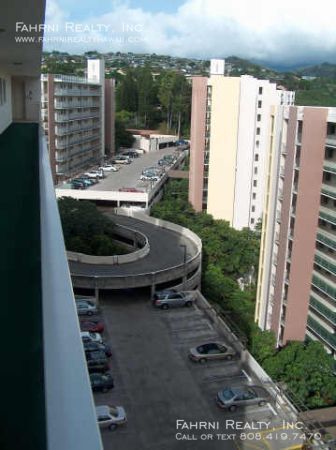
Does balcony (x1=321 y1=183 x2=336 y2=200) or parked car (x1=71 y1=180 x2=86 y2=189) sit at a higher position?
balcony (x1=321 y1=183 x2=336 y2=200)

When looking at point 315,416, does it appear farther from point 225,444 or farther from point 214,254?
point 214,254

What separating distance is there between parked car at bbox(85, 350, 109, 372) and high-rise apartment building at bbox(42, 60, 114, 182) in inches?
591

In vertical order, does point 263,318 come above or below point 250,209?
below

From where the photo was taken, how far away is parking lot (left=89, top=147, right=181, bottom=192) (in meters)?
20.1

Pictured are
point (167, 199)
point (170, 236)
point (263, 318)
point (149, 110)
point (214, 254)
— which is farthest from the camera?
point (149, 110)

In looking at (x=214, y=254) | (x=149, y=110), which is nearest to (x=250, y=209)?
(x=214, y=254)

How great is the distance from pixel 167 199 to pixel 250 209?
3923 mm

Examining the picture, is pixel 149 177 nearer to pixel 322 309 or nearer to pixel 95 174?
pixel 95 174

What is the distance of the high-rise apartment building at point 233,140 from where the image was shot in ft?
57.2

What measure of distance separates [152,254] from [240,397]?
6.02m

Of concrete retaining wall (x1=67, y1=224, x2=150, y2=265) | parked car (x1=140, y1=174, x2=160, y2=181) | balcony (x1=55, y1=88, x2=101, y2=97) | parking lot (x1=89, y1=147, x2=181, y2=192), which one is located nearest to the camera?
concrete retaining wall (x1=67, y1=224, x2=150, y2=265)

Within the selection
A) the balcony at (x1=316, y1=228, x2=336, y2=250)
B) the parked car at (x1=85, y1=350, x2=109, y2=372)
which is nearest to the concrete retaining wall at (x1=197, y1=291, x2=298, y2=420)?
the parked car at (x1=85, y1=350, x2=109, y2=372)

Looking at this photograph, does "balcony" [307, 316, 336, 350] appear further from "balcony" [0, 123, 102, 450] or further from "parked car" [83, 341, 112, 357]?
"balcony" [0, 123, 102, 450]

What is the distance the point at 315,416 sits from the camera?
8.00m
